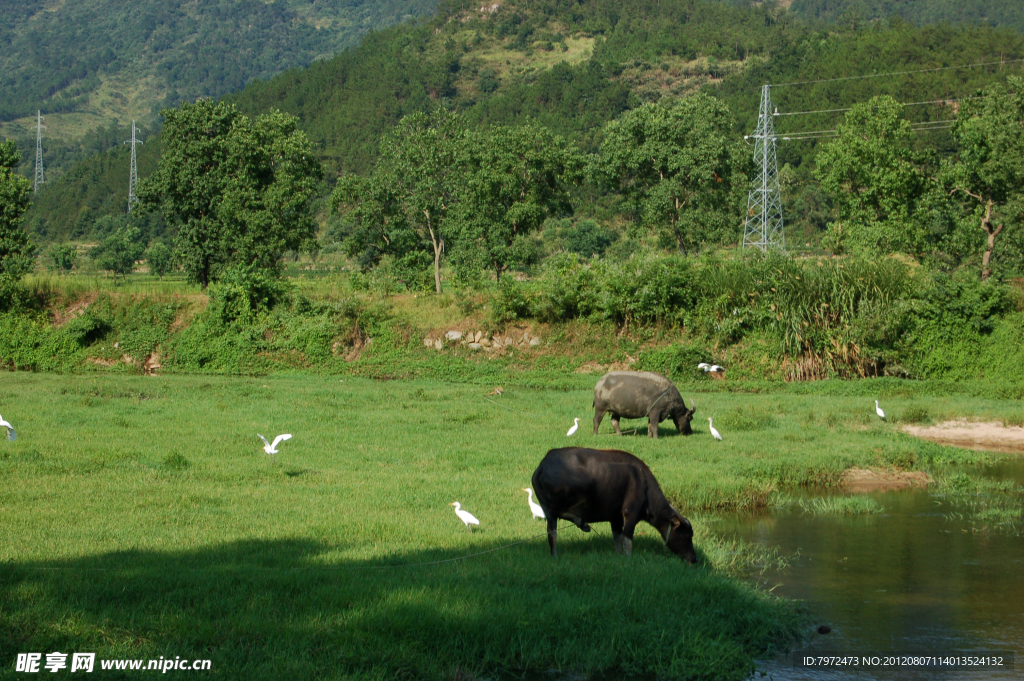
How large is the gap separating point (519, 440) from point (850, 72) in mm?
90936

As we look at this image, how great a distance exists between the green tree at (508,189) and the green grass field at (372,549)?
1609cm

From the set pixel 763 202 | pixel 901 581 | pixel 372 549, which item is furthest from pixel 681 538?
pixel 763 202

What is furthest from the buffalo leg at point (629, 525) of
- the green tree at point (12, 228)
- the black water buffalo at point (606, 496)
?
the green tree at point (12, 228)

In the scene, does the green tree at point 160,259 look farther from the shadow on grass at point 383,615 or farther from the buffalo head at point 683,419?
the shadow on grass at point 383,615

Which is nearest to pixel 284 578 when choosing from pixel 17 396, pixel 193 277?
pixel 17 396

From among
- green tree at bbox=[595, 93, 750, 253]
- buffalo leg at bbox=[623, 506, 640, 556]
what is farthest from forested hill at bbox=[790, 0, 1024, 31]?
buffalo leg at bbox=[623, 506, 640, 556]

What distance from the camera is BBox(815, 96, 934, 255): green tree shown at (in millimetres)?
33250

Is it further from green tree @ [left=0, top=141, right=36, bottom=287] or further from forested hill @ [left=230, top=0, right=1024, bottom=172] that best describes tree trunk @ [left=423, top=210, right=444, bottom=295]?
forested hill @ [left=230, top=0, right=1024, bottom=172]

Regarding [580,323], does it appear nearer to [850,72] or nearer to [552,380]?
[552,380]

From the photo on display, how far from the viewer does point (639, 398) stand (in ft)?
55.3

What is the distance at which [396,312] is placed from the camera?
31125 mm

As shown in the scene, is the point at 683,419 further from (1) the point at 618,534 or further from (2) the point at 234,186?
(2) the point at 234,186

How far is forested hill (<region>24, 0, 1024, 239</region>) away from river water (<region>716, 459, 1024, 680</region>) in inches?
2437

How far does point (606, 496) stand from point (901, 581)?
3.65 meters
